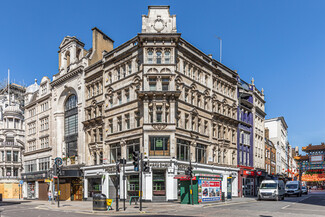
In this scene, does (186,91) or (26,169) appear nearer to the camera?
(186,91)

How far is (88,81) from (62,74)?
744 centimetres

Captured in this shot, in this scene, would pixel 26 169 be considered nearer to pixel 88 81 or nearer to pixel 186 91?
pixel 88 81

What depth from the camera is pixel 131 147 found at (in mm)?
36906

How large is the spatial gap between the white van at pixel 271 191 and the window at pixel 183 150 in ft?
31.7

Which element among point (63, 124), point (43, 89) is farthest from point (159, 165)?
point (43, 89)

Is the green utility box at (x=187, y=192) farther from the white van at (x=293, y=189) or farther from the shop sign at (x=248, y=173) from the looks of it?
the white van at (x=293, y=189)

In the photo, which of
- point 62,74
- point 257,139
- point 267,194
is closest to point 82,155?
point 62,74

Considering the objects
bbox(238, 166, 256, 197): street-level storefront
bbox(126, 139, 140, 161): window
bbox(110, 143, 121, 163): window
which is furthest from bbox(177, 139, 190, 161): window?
bbox(238, 166, 256, 197): street-level storefront

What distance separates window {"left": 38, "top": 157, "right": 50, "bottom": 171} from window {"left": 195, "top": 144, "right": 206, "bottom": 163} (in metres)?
25.4

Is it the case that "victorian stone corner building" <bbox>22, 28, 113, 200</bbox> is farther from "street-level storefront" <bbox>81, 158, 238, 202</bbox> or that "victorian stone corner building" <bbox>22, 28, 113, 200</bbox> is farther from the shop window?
the shop window

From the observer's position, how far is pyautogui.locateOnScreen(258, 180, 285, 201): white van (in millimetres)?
36347

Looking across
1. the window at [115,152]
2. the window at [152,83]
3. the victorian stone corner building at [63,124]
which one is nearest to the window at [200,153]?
the window at [115,152]

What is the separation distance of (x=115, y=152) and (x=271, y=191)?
750 inches

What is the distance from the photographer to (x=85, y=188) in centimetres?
4300
